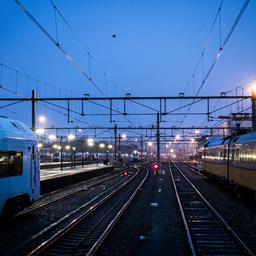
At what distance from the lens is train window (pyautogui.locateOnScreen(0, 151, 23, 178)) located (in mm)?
13789

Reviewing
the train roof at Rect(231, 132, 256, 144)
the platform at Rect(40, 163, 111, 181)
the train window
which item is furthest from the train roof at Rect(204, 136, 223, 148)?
the train window

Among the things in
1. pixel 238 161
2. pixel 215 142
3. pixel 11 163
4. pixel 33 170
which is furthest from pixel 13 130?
pixel 215 142

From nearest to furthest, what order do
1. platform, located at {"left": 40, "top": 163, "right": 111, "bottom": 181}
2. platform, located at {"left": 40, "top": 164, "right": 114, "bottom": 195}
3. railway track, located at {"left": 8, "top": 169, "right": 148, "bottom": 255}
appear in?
1. railway track, located at {"left": 8, "top": 169, "right": 148, "bottom": 255}
2. platform, located at {"left": 40, "top": 164, "right": 114, "bottom": 195}
3. platform, located at {"left": 40, "top": 163, "right": 111, "bottom": 181}

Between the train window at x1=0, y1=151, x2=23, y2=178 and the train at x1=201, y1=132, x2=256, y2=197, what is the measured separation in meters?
9.89

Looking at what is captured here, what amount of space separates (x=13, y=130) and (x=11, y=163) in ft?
3.91

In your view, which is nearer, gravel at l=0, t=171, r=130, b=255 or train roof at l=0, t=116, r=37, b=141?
gravel at l=0, t=171, r=130, b=255

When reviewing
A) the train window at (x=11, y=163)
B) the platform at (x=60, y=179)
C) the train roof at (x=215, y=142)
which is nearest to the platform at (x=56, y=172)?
the platform at (x=60, y=179)

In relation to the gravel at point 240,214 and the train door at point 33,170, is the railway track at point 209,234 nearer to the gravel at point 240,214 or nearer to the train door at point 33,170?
the gravel at point 240,214

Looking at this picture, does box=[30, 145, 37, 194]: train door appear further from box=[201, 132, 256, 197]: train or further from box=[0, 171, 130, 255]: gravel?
box=[201, 132, 256, 197]: train

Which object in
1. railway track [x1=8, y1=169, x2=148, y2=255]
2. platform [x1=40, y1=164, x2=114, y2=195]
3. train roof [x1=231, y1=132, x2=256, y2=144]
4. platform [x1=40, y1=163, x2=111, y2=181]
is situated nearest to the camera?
railway track [x1=8, y1=169, x2=148, y2=255]

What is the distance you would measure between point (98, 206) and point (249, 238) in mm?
8898

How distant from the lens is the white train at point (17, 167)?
45.6 feet

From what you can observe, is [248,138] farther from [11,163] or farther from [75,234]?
[11,163]

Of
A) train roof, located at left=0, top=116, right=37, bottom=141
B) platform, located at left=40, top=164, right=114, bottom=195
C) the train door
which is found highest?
train roof, located at left=0, top=116, right=37, bottom=141
